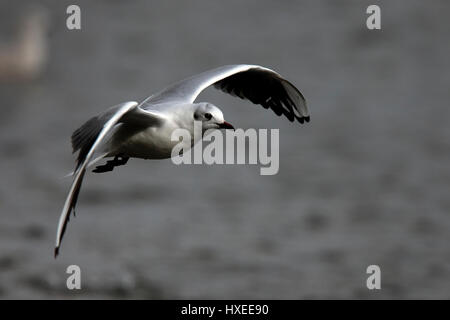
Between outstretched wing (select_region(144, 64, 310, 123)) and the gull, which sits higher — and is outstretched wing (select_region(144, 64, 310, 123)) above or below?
above

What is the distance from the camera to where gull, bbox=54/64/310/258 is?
5.04 metres

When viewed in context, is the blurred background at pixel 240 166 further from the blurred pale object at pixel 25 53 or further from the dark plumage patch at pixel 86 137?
the dark plumage patch at pixel 86 137

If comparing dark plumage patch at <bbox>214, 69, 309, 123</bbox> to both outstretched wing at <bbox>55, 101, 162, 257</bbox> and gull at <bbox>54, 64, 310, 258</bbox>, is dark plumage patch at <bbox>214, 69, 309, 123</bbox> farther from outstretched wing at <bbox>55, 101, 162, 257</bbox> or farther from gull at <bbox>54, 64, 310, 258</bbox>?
outstretched wing at <bbox>55, 101, 162, 257</bbox>

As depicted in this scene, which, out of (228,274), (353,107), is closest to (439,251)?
(228,274)

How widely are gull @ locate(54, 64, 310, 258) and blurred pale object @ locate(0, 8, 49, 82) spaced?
35.5ft

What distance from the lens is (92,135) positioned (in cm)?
514

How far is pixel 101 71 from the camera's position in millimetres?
17219

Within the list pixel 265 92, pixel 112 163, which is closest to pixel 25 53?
pixel 265 92

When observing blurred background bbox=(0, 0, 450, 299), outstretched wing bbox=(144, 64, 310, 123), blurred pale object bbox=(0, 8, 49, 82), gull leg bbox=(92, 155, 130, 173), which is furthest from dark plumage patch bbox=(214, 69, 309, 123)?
blurred pale object bbox=(0, 8, 49, 82)

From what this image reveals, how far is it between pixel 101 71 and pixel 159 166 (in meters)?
2.77

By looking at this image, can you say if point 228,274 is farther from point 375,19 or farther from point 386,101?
point 375,19

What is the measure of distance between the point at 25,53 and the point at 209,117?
39.0 ft

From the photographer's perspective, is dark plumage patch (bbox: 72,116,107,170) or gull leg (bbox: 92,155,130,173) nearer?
dark plumage patch (bbox: 72,116,107,170)
